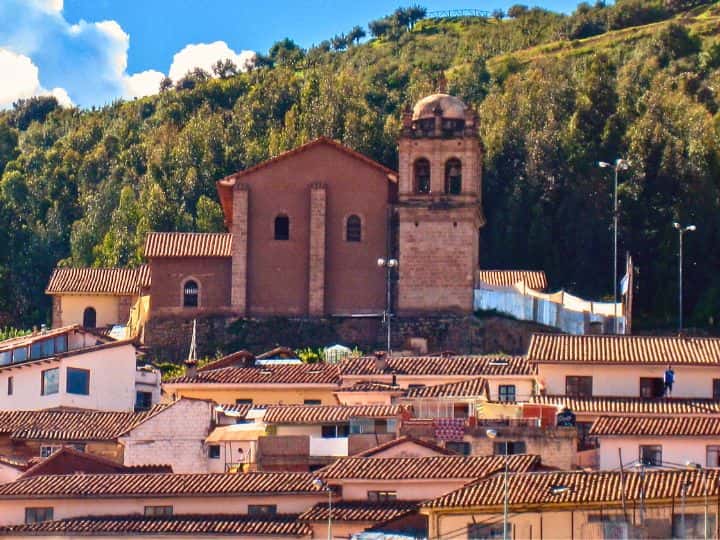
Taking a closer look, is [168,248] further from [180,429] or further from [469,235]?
[180,429]

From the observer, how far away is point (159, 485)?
61.6 m

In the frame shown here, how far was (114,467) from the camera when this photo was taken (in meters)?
65.8

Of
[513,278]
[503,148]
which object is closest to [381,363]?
[513,278]

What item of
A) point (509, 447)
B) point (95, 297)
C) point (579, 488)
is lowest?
point (579, 488)

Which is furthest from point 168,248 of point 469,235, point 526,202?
point 526,202

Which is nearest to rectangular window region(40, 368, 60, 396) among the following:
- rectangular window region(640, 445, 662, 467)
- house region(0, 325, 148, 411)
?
house region(0, 325, 148, 411)

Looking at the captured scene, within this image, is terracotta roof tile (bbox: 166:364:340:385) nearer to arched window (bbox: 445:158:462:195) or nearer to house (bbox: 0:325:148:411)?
house (bbox: 0:325:148:411)

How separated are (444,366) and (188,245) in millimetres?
20011

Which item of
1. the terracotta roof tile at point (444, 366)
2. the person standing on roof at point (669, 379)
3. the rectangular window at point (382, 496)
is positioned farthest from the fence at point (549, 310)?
the rectangular window at point (382, 496)

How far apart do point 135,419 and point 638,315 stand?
106ft

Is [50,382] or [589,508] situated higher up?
[50,382]

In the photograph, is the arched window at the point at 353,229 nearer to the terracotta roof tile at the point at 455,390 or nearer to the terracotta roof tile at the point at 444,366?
the terracotta roof tile at the point at 444,366

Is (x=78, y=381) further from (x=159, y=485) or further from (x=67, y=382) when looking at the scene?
(x=159, y=485)

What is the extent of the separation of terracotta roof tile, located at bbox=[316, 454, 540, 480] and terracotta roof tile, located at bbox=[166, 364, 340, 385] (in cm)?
1325
